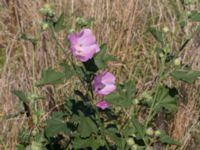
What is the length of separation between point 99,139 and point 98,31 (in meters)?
1.14

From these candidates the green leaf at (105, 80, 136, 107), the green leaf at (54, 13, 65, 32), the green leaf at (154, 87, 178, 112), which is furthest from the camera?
the green leaf at (154, 87, 178, 112)

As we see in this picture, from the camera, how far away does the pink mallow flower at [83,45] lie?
1707 mm

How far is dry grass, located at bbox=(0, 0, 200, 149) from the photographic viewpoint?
98.3 inches

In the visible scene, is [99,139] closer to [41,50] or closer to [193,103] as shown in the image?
[193,103]

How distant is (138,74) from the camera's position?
2785 mm

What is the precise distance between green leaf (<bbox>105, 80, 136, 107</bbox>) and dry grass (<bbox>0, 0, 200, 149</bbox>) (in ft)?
2.06

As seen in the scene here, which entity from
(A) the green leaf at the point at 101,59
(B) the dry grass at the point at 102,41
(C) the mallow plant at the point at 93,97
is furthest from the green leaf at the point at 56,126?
(B) the dry grass at the point at 102,41

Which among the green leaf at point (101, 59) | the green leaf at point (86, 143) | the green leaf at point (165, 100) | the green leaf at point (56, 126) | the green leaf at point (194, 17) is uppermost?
the green leaf at point (194, 17)

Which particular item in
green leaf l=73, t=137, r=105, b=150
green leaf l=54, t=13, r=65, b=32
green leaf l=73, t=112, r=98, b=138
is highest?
green leaf l=54, t=13, r=65, b=32

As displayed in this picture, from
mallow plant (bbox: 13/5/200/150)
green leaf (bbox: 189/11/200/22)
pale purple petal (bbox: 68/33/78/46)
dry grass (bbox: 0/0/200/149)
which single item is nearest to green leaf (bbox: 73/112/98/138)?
mallow plant (bbox: 13/5/200/150)

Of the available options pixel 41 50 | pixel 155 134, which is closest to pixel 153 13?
pixel 41 50

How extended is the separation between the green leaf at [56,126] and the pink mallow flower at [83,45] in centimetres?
29

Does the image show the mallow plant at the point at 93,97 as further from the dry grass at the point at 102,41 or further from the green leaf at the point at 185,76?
the dry grass at the point at 102,41

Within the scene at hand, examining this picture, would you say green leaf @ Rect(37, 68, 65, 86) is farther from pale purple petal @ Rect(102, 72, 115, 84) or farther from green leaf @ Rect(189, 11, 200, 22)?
green leaf @ Rect(189, 11, 200, 22)
